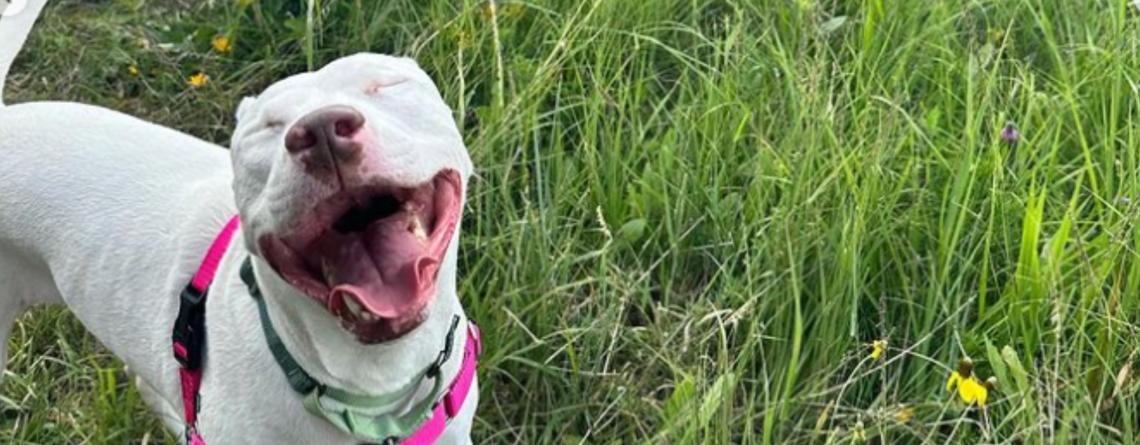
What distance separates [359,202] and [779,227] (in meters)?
1.15

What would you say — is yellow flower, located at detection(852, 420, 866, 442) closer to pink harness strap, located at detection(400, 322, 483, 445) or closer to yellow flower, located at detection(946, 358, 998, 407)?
yellow flower, located at detection(946, 358, 998, 407)

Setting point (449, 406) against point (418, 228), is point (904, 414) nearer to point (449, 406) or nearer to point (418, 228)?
point (449, 406)

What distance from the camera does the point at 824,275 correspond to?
9.20ft

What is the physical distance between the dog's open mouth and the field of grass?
2.59 feet

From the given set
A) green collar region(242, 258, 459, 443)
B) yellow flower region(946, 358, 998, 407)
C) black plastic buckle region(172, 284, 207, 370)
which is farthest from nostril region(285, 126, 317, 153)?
yellow flower region(946, 358, 998, 407)

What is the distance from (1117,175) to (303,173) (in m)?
1.76

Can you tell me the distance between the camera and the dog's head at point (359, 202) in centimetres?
178

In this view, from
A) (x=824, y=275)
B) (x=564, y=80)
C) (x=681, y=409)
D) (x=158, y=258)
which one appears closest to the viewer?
(x=158, y=258)

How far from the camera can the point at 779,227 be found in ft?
9.27

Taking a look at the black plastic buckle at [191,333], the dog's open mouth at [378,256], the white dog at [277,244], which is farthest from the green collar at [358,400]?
the dog's open mouth at [378,256]

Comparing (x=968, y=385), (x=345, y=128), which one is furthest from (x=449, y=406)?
(x=968, y=385)

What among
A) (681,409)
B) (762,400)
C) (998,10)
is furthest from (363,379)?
(998,10)

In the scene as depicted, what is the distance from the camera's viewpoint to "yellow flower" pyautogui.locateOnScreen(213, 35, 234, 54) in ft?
12.7

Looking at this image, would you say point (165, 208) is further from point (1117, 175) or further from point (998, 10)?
point (998, 10)
